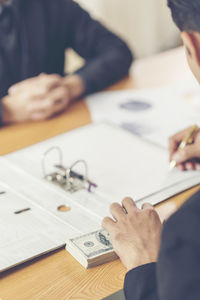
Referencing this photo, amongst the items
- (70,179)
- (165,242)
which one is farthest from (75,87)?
(165,242)

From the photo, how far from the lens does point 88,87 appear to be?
1703 millimetres

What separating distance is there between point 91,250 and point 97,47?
1.28 m

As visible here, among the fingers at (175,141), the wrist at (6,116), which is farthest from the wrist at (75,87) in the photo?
the fingers at (175,141)

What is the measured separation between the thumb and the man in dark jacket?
259 mm

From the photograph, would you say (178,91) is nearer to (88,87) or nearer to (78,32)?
(88,87)

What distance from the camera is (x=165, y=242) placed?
2.20 feet

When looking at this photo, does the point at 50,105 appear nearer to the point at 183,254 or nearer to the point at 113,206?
the point at 113,206

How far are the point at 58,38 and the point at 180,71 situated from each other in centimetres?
54

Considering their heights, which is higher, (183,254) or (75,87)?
(183,254)

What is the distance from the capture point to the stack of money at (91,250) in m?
0.84

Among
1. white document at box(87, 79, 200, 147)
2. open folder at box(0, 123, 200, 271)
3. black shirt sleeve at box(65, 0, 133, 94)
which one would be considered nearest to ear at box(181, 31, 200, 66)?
open folder at box(0, 123, 200, 271)

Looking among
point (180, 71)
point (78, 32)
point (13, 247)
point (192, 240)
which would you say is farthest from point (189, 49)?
point (78, 32)

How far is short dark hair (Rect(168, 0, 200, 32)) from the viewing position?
75 centimetres

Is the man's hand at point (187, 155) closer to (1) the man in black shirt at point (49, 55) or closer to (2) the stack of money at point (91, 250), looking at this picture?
(2) the stack of money at point (91, 250)
